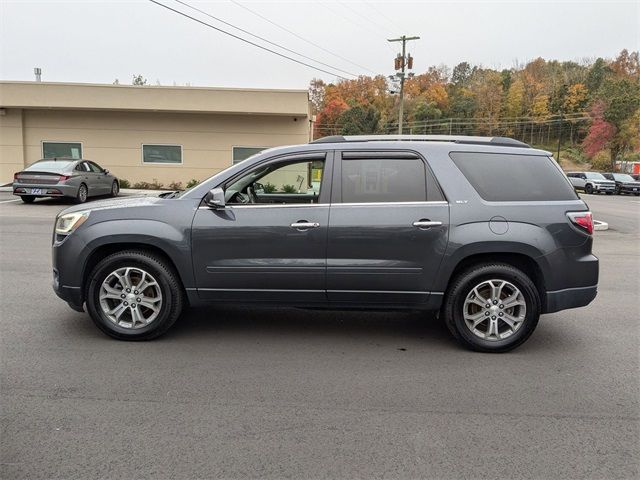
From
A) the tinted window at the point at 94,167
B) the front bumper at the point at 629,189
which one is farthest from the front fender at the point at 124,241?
the front bumper at the point at 629,189

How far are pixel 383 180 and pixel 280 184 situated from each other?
1401 mm

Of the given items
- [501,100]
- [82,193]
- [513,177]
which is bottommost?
[82,193]

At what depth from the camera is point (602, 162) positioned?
64.6m

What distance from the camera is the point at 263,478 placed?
2730 millimetres

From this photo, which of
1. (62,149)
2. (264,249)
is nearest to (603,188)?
(62,149)

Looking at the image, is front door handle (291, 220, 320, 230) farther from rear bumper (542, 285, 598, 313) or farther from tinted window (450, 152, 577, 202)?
rear bumper (542, 285, 598, 313)

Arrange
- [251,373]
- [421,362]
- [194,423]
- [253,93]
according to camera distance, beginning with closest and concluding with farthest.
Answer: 1. [194,423]
2. [251,373]
3. [421,362]
4. [253,93]

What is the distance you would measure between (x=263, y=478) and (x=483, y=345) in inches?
101

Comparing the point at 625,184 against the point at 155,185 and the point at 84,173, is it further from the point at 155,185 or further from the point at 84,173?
the point at 84,173

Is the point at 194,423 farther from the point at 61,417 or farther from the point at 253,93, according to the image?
the point at 253,93

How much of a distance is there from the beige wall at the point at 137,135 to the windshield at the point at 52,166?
752 centimetres

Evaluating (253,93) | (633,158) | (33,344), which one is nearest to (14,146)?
(253,93)

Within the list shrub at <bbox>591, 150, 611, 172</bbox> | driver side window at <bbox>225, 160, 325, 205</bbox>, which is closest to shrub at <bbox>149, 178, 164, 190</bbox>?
driver side window at <bbox>225, 160, 325, 205</bbox>

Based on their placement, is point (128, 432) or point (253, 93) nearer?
point (128, 432)
